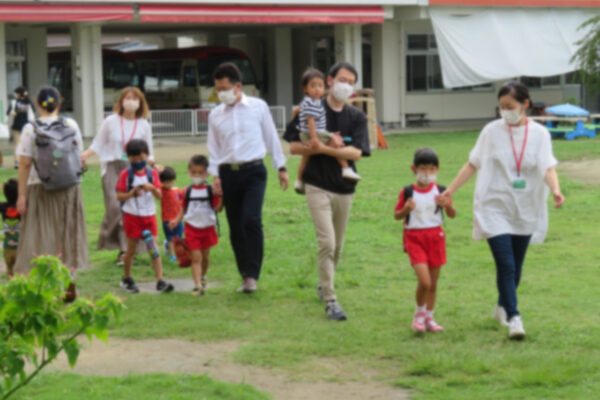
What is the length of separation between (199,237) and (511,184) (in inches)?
113

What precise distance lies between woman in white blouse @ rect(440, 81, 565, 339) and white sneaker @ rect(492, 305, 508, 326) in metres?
0.19

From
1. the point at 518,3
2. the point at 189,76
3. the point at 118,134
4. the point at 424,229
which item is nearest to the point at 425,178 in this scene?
the point at 424,229

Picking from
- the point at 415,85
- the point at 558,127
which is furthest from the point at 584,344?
the point at 415,85

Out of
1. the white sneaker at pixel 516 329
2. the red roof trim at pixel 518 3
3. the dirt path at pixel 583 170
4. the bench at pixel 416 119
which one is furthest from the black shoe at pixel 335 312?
the bench at pixel 416 119

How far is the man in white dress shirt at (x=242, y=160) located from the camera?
8750mm

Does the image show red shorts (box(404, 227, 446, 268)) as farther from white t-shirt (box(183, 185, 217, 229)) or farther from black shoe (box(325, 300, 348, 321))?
white t-shirt (box(183, 185, 217, 229))

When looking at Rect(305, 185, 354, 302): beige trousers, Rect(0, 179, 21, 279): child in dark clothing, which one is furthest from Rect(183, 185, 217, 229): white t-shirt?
Rect(0, 179, 21, 279): child in dark clothing

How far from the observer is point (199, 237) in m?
8.97

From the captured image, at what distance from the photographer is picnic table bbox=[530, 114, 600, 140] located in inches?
1056

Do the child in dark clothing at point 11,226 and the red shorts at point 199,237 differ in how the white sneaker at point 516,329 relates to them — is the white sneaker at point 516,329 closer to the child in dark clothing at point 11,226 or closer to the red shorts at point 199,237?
the red shorts at point 199,237

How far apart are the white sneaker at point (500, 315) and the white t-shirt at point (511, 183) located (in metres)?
0.62

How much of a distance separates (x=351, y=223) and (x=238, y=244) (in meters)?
4.23

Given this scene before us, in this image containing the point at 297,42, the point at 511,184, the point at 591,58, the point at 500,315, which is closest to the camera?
the point at 511,184

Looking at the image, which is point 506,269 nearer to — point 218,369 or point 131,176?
point 218,369
